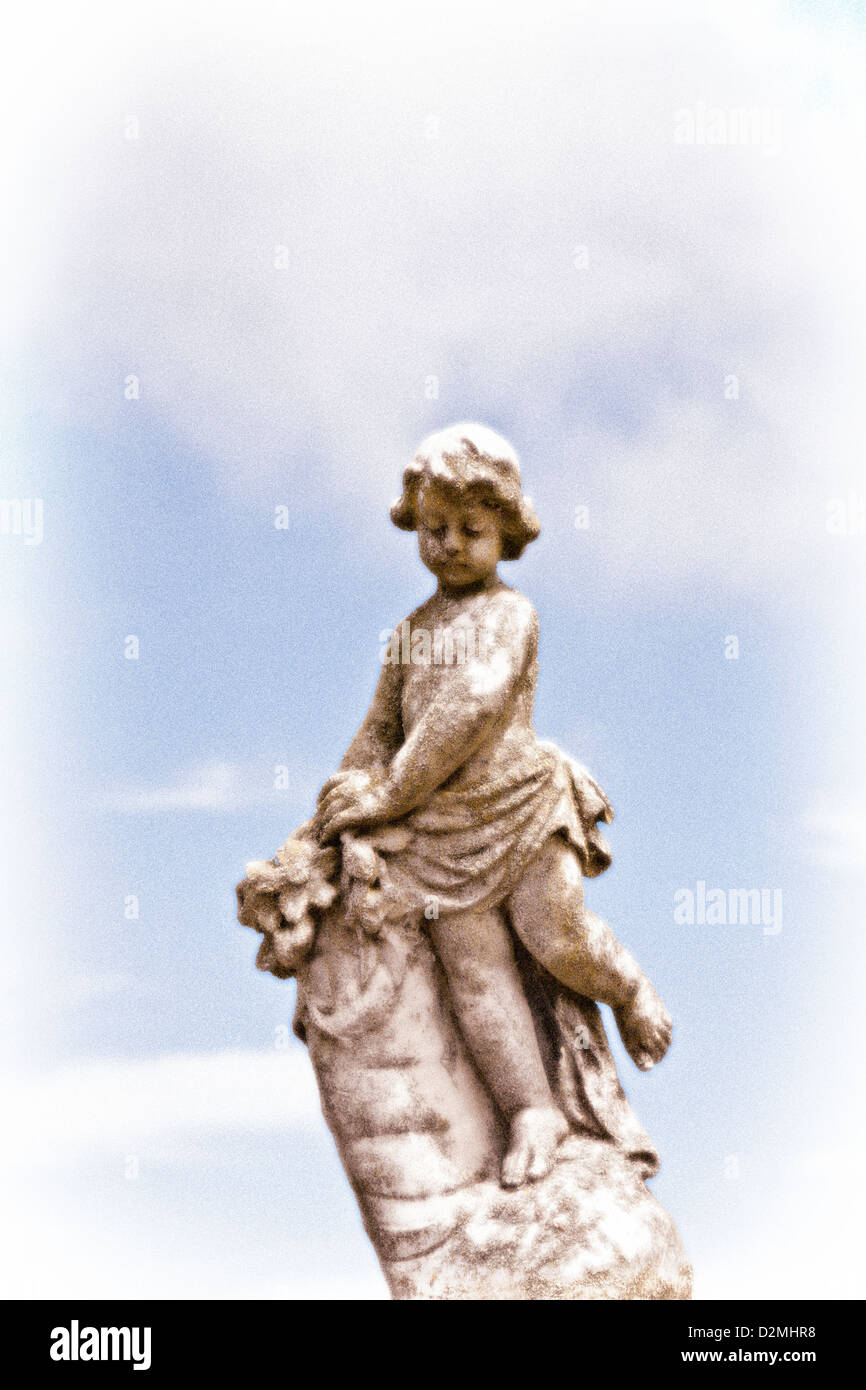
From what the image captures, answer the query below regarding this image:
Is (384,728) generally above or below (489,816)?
above

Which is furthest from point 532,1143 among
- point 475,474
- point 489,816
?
point 475,474

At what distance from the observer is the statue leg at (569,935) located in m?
7.63

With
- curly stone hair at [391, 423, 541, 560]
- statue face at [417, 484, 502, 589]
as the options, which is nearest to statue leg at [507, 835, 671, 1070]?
A: statue face at [417, 484, 502, 589]

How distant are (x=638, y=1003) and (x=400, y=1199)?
51.3 inches

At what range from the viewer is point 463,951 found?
25.0ft

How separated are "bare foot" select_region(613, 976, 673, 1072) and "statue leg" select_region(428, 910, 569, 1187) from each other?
0.46m

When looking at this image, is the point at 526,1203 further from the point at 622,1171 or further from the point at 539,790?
the point at 539,790

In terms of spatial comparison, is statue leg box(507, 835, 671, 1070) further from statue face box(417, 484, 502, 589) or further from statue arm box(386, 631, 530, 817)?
statue face box(417, 484, 502, 589)

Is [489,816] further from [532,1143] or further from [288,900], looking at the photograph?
[532,1143]

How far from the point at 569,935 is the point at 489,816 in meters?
0.59

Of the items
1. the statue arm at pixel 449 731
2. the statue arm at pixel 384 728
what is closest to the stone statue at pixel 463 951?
the statue arm at pixel 449 731

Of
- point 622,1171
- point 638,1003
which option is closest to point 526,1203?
point 622,1171

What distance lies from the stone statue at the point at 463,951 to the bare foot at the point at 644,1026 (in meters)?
0.01

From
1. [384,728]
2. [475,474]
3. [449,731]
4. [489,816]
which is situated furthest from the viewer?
[384,728]
